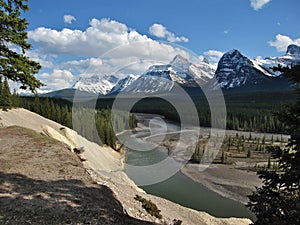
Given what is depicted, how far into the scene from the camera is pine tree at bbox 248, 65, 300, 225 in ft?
28.8

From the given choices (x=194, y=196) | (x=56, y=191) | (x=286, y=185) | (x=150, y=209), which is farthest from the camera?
(x=194, y=196)

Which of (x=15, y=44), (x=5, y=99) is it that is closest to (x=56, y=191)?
(x=15, y=44)

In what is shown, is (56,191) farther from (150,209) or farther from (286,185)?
(286,185)

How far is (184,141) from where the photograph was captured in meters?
82.0

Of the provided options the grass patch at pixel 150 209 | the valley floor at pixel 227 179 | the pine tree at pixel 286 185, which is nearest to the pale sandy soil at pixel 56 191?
the grass patch at pixel 150 209

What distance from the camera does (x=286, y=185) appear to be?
9.85 metres

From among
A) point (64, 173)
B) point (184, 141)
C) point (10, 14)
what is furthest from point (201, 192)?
point (184, 141)

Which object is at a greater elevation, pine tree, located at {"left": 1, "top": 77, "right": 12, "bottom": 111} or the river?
pine tree, located at {"left": 1, "top": 77, "right": 12, "bottom": 111}

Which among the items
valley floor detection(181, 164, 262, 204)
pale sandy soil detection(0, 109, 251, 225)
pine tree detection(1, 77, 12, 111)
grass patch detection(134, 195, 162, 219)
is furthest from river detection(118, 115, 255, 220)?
pine tree detection(1, 77, 12, 111)

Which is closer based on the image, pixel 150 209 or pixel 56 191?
pixel 56 191

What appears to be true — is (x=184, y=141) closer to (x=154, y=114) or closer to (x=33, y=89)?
(x=33, y=89)

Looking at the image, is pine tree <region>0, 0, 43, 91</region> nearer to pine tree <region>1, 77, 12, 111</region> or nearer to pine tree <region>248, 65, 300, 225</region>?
pine tree <region>1, 77, 12, 111</region>

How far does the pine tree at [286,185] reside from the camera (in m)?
8.77

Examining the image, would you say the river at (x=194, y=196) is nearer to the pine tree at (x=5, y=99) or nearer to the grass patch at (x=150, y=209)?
the grass patch at (x=150, y=209)
